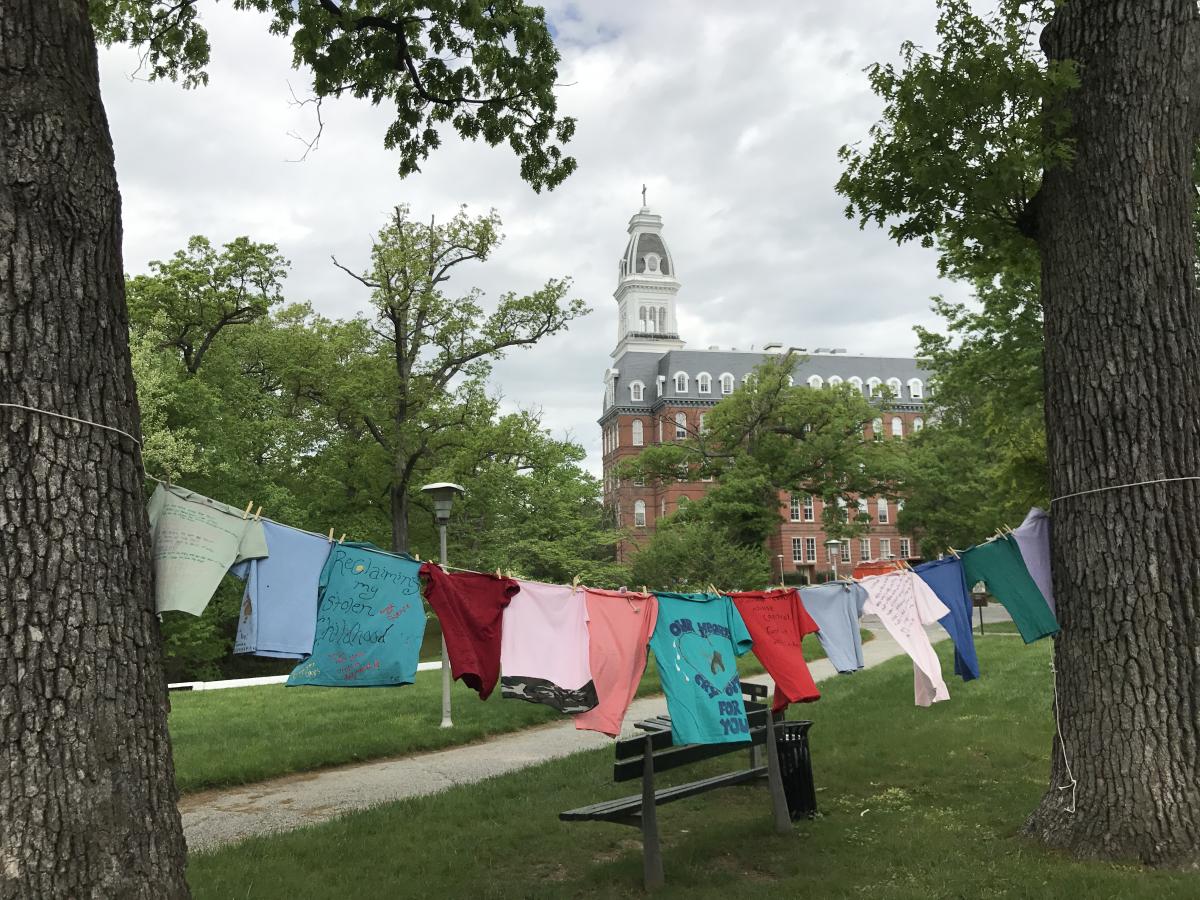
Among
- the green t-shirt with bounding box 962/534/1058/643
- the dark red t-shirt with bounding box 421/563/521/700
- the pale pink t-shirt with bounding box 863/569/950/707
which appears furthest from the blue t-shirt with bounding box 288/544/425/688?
the green t-shirt with bounding box 962/534/1058/643

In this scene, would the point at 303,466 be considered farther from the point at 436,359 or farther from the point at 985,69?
the point at 985,69

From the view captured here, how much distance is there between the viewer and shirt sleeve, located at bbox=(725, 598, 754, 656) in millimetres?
5883

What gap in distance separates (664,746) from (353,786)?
403 centimetres

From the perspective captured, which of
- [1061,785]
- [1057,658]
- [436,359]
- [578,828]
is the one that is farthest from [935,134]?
[436,359]

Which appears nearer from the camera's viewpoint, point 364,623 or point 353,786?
point 364,623

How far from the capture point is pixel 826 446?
3844cm

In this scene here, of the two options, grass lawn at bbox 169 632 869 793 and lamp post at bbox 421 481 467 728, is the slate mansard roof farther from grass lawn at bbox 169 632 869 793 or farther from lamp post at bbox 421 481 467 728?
lamp post at bbox 421 481 467 728

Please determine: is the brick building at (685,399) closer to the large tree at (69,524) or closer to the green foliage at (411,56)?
the green foliage at (411,56)

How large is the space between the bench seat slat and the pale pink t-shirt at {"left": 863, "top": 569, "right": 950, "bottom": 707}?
1.49m

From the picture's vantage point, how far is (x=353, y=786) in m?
9.23

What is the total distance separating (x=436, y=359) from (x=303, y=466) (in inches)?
216

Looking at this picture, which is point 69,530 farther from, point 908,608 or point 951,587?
point 951,587

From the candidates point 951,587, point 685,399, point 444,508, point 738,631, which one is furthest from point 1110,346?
point 685,399

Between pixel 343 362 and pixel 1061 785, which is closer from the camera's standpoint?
pixel 1061 785
